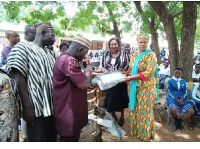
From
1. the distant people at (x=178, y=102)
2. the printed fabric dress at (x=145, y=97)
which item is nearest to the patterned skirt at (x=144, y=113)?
the printed fabric dress at (x=145, y=97)

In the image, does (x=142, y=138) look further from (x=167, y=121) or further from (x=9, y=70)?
(x=9, y=70)

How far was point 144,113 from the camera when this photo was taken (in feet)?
10.6

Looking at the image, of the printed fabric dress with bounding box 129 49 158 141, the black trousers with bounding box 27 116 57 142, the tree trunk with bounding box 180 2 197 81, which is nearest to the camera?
the black trousers with bounding box 27 116 57 142

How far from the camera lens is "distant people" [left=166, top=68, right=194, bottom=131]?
13.7 ft

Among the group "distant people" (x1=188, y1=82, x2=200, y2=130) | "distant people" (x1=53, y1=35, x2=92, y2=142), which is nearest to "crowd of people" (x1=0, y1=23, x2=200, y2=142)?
"distant people" (x1=53, y1=35, x2=92, y2=142)

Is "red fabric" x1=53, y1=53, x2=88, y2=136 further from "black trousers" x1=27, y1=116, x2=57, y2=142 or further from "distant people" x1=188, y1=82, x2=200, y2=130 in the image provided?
"distant people" x1=188, y1=82, x2=200, y2=130

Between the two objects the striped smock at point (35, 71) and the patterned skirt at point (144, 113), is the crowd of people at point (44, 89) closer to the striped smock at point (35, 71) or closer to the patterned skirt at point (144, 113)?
the striped smock at point (35, 71)

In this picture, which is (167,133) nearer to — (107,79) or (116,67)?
(116,67)

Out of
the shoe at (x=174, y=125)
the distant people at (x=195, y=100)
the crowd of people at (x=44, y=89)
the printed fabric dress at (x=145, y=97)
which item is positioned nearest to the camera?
the crowd of people at (x=44, y=89)

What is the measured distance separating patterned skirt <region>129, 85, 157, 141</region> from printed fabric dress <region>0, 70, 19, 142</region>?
2067 millimetres

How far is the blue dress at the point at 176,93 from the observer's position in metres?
4.27

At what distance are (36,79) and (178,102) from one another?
136 inches

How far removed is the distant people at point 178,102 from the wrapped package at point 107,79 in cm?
199
